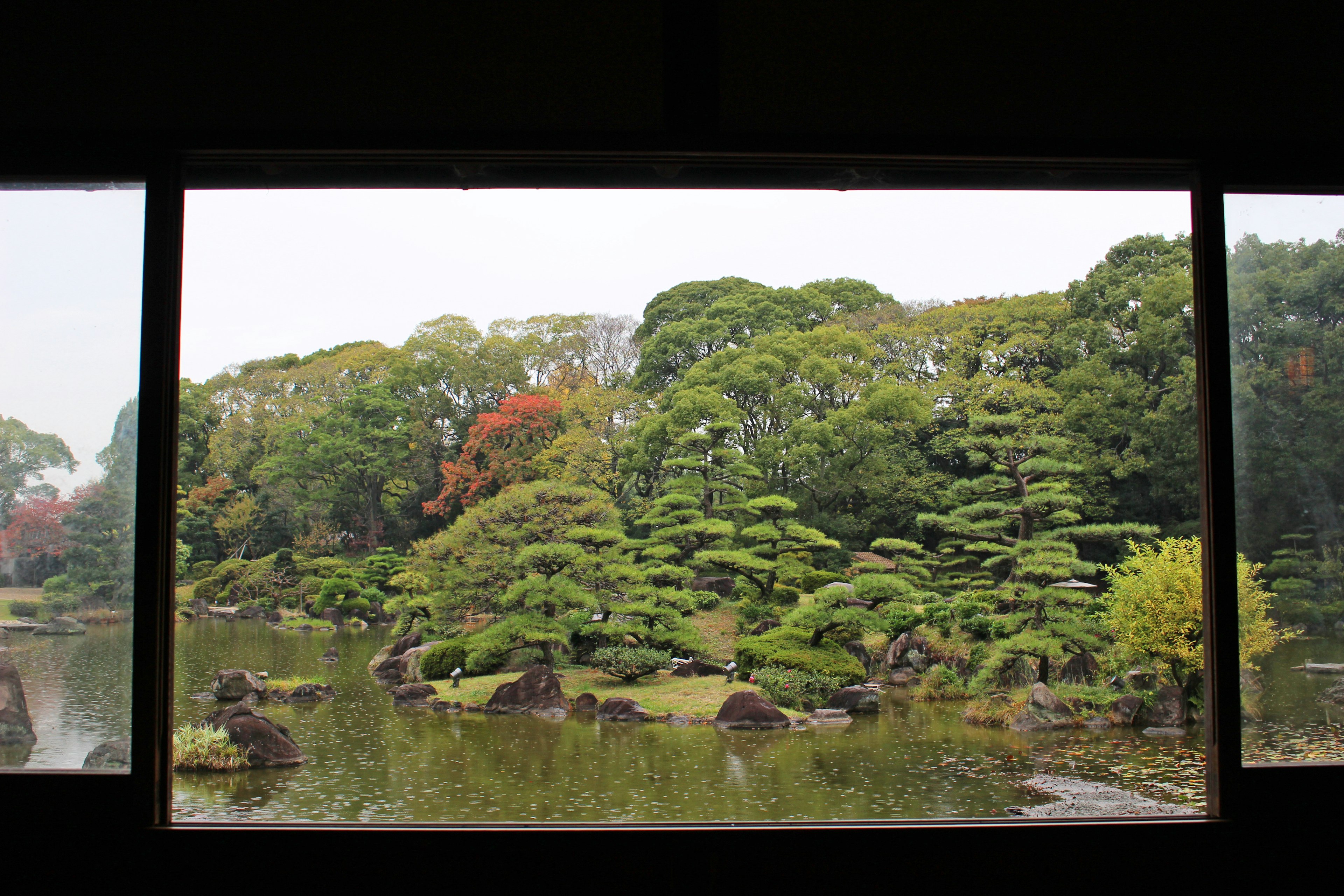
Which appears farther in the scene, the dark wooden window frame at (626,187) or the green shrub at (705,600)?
the green shrub at (705,600)

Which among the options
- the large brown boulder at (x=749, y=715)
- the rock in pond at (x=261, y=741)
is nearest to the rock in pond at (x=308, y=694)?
the rock in pond at (x=261, y=741)

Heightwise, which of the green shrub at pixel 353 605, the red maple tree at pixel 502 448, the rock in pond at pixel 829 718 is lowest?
the rock in pond at pixel 829 718

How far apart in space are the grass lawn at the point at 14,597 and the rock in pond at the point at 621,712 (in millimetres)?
5657

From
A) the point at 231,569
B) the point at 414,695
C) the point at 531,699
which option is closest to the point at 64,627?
the point at 531,699

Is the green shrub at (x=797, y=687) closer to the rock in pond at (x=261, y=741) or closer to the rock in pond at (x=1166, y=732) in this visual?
the rock in pond at (x=1166, y=732)

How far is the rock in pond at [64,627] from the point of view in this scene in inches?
70.8

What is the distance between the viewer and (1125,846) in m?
1.59

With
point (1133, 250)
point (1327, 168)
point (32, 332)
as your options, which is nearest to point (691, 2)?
point (1327, 168)

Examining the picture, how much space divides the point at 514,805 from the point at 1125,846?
4.58 metres

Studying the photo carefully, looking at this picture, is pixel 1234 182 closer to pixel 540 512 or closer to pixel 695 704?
pixel 695 704

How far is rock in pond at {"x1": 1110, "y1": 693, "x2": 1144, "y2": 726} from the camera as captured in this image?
257 inches

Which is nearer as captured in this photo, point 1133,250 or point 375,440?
Result: point 1133,250

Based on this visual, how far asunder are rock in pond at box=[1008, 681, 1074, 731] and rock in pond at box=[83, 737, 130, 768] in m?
6.67

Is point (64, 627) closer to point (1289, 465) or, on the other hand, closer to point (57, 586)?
point (57, 586)
